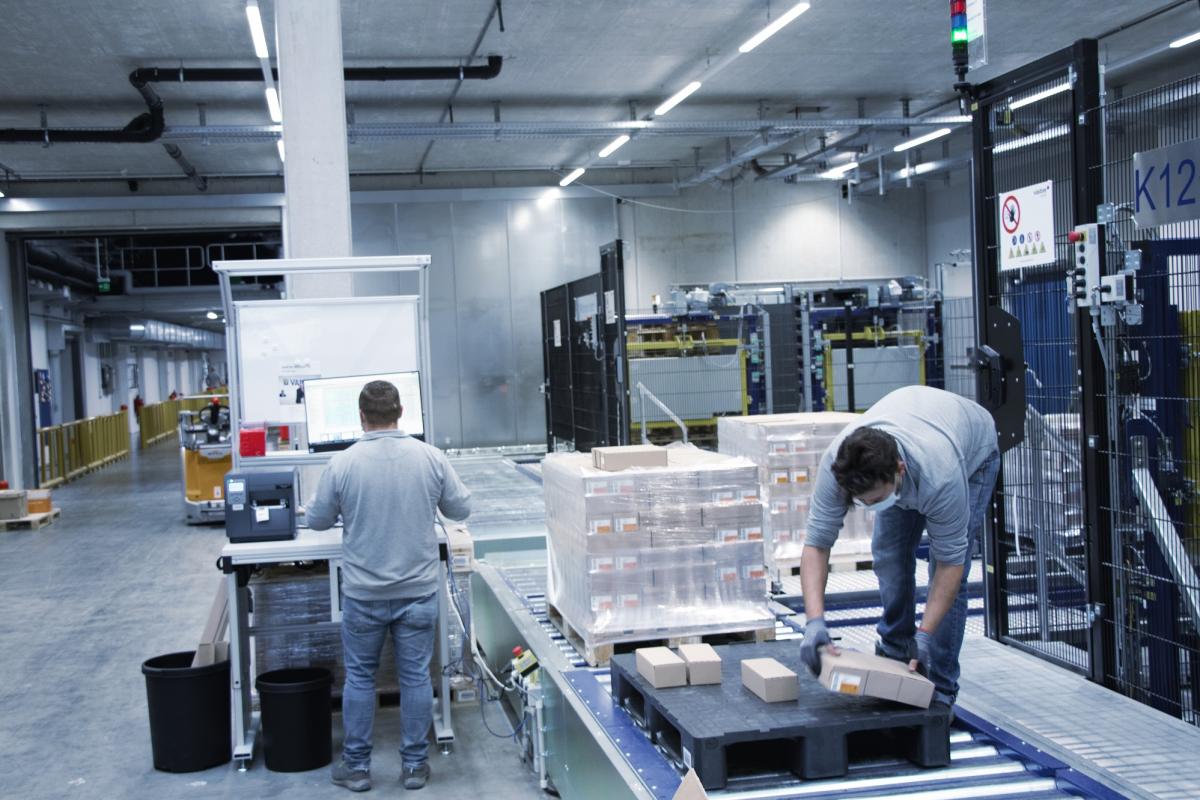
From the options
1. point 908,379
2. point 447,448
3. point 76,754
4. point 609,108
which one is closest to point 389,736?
point 76,754

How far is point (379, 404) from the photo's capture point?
16.5 feet

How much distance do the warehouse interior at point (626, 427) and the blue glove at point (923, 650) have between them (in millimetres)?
92

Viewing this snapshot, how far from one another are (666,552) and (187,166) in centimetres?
1426

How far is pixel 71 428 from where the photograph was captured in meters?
20.9

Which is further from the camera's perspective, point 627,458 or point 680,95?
point 680,95

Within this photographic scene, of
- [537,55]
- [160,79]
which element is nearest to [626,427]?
[537,55]

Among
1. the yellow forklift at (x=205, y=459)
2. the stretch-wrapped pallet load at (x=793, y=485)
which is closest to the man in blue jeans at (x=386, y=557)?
the stretch-wrapped pallet load at (x=793, y=485)

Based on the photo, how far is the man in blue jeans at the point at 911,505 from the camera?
11.3 ft

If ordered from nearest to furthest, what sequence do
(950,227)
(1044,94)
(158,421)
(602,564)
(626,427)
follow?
(1044,94) → (602,564) → (626,427) → (950,227) → (158,421)

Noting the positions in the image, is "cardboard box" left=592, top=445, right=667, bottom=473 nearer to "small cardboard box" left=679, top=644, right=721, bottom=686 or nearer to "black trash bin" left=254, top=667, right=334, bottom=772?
"small cardboard box" left=679, top=644, right=721, bottom=686

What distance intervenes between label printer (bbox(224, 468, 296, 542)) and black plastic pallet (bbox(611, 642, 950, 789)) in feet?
7.25

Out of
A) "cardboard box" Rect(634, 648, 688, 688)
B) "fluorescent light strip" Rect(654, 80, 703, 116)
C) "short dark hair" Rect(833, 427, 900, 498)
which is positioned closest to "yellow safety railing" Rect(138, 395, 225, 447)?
"fluorescent light strip" Rect(654, 80, 703, 116)

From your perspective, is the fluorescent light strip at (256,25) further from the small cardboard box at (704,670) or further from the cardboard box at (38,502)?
the small cardboard box at (704,670)

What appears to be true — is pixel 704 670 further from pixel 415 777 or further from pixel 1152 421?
pixel 1152 421
